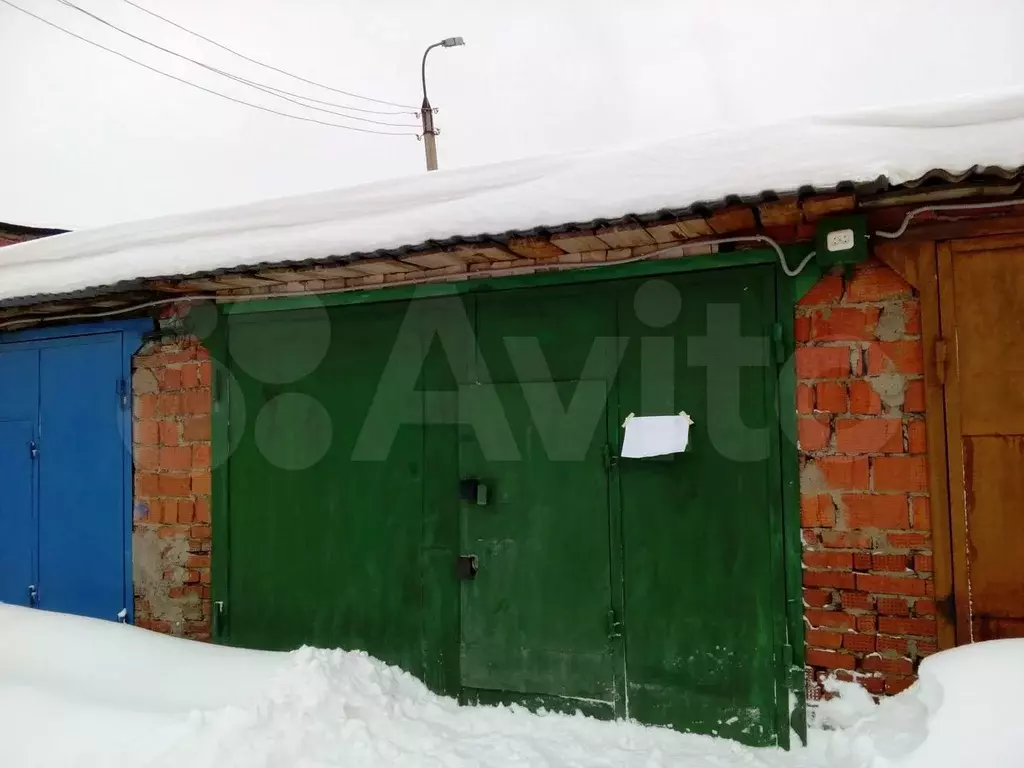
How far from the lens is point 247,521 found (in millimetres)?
4031

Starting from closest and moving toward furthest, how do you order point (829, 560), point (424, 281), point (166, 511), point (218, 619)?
point (829, 560) < point (424, 281) < point (218, 619) < point (166, 511)

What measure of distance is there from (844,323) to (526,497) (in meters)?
1.63

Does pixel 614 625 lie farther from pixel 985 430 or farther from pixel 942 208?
pixel 942 208

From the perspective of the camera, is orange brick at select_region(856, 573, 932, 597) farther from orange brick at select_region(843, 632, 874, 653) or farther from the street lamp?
the street lamp

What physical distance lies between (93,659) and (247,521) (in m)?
0.98

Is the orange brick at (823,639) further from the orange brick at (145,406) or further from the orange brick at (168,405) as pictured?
the orange brick at (145,406)

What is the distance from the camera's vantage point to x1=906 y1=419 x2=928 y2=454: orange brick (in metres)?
2.78

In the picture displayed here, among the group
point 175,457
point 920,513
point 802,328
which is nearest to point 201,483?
point 175,457

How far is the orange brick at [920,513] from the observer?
9.02 ft

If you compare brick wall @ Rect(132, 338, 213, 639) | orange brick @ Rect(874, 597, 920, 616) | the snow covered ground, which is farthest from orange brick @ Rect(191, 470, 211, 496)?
orange brick @ Rect(874, 597, 920, 616)

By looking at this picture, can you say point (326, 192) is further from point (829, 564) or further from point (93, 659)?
point (829, 564)

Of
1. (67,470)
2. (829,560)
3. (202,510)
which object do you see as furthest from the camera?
(67,470)

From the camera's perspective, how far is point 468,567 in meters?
3.48

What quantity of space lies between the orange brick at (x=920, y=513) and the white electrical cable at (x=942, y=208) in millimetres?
1056
